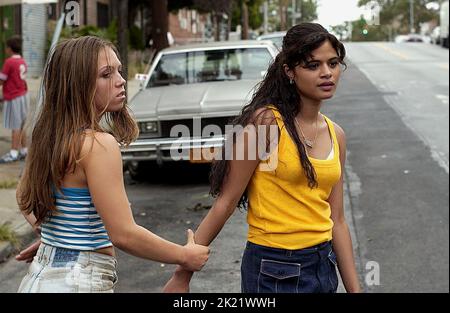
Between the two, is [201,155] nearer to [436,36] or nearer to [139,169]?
[139,169]

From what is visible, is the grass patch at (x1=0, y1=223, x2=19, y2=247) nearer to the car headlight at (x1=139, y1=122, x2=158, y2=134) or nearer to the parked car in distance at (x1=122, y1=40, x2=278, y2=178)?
the parked car in distance at (x1=122, y1=40, x2=278, y2=178)

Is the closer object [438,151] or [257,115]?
[257,115]

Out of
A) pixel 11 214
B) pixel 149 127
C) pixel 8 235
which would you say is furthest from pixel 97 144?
pixel 149 127

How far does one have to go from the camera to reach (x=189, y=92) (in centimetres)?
906

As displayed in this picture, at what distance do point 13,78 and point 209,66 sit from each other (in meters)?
3.21

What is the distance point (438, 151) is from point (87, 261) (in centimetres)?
1165

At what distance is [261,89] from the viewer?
106 inches

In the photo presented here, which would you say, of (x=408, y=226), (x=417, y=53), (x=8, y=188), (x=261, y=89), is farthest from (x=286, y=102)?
(x=417, y=53)

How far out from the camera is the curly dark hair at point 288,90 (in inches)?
98.5

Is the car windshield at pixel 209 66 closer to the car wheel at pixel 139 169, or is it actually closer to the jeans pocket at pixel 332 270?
the car wheel at pixel 139 169

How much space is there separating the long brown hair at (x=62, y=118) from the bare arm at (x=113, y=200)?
5cm

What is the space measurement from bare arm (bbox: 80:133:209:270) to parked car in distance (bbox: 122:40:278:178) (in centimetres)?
513
